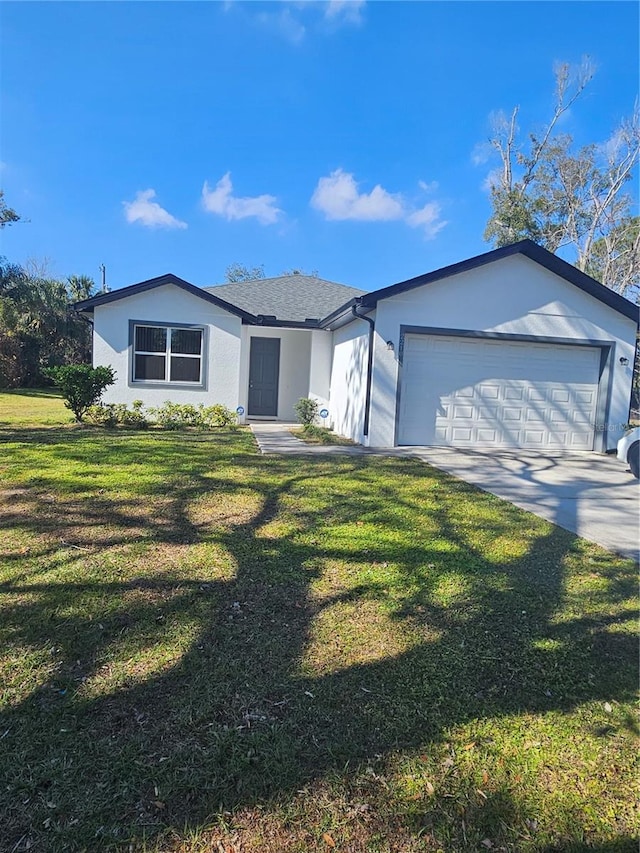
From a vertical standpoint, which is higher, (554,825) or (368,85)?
(368,85)

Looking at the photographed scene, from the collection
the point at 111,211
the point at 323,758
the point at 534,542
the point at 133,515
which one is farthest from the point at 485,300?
the point at 111,211

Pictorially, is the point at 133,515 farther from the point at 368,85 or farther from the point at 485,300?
the point at 368,85

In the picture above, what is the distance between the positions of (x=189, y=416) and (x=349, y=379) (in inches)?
158

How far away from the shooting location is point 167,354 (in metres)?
13.4

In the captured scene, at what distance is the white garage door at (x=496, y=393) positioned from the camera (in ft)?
34.7

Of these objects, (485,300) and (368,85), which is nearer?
(485,300)

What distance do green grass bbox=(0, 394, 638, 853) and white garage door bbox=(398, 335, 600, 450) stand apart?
5610 millimetres

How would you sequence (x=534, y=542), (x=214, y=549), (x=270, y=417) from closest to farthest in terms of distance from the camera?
1. (x=214, y=549)
2. (x=534, y=542)
3. (x=270, y=417)

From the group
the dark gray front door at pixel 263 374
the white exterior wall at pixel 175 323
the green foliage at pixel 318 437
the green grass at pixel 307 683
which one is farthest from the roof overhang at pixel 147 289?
the green grass at pixel 307 683

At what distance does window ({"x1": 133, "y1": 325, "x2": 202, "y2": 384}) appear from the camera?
523 inches

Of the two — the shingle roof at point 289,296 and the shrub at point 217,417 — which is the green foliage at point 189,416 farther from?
the shingle roof at point 289,296

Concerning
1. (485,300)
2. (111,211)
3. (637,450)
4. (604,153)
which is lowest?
(637,450)

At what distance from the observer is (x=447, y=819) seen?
1.87 meters

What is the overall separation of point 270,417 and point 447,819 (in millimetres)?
13561
